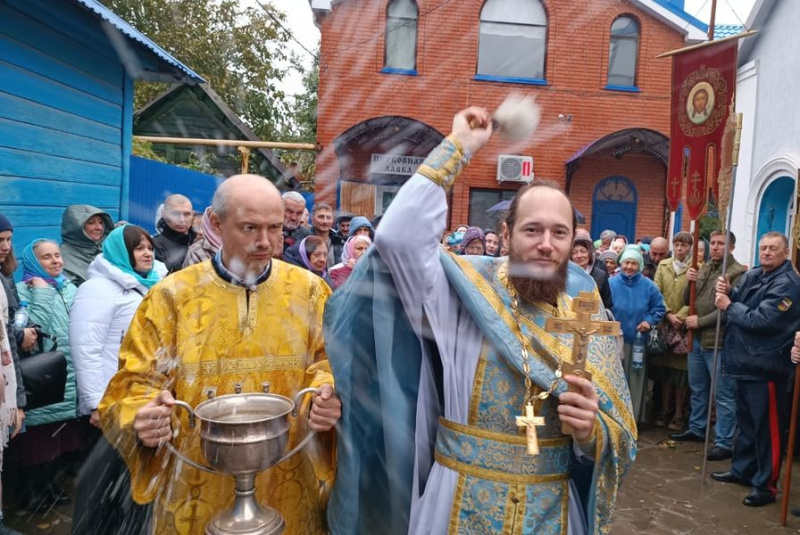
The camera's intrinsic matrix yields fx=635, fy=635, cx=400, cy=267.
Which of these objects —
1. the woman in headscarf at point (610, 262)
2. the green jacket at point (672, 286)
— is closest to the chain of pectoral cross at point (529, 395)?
the green jacket at point (672, 286)

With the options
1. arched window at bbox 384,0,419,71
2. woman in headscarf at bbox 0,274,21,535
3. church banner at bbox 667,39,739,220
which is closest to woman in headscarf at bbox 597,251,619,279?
church banner at bbox 667,39,739,220

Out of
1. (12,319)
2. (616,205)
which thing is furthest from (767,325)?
(12,319)

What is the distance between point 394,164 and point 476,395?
345 cm

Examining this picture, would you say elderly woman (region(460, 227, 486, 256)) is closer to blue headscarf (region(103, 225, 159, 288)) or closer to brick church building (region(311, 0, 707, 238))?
brick church building (region(311, 0, 707, 238))

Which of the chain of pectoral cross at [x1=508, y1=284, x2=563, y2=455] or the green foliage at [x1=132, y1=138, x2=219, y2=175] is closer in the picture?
the chain of pectoral cross at [x1=508, y1=284, x2=563, y2=455]

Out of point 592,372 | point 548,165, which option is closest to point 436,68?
point 548,165

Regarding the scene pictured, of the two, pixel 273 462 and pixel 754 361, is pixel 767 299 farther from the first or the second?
pixel 273 462

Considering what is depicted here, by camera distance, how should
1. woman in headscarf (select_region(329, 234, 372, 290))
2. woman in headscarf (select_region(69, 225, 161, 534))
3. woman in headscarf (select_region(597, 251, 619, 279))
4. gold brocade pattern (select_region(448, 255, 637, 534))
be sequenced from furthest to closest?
woman in headscarf (select_region(597, 251, 619, 279)), woman in headscarf (select_region(329, 234, 372, 290)), woman in headscarf (select_region(69, 225, 161, 534)), gold brocade pattern (select_region(448, 255, 637, 534))

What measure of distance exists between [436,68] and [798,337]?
→ 3.31m

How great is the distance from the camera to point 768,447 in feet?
15.9

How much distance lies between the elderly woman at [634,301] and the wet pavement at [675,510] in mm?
1117

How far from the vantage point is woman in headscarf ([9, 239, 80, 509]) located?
3877mm

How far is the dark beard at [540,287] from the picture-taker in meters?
1.98

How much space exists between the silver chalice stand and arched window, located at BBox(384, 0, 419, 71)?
3.83m
